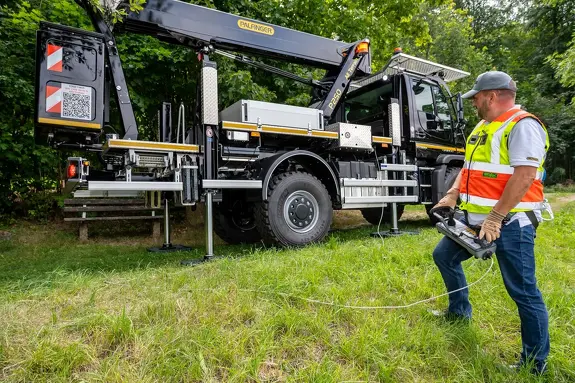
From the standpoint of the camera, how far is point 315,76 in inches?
297

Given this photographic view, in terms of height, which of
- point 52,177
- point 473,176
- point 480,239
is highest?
point 52,177

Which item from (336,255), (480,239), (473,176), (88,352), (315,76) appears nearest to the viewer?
(88,352)

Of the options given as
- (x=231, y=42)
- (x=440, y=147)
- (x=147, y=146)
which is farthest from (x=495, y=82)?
(x=440, y=147)

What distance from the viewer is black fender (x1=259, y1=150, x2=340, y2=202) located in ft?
14.7

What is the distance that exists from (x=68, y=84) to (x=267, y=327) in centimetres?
301

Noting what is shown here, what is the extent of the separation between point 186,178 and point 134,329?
6.99 feet

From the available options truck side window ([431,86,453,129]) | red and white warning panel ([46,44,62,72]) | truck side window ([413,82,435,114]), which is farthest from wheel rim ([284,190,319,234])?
truck side window ([431,86,453,129])

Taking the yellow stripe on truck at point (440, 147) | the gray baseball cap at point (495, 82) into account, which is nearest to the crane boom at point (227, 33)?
the yellow stripe on truck at point (440, 147)

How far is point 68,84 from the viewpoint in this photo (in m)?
3.59

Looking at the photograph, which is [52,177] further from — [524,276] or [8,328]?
[524,276]

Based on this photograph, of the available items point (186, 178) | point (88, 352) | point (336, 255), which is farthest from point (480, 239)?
point (186, 178)

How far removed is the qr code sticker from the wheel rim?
239 centimetres

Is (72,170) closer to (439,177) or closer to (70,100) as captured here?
(70,100)

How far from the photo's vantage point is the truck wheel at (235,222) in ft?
18.9
